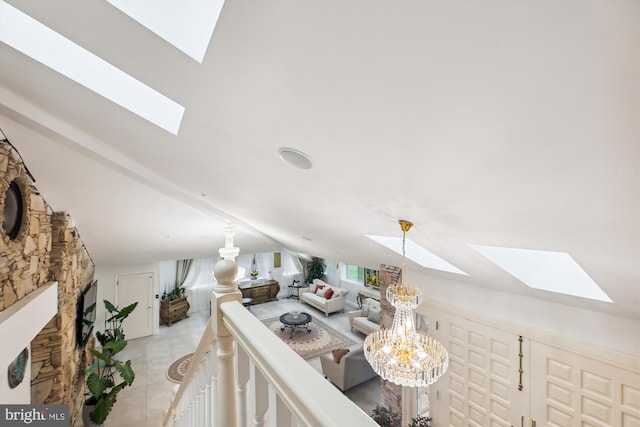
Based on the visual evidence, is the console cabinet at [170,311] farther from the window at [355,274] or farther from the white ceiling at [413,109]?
the white ceiling at [413,109]

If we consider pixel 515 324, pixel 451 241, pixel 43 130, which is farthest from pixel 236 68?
pixel 515 324

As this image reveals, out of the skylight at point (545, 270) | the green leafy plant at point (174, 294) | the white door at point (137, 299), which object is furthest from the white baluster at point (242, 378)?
the green leafy plant at point (174, 294)

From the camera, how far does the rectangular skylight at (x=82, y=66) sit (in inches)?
56.1

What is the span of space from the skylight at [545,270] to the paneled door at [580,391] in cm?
67

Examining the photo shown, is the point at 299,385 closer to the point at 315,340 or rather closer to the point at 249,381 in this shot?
the point at 249,381

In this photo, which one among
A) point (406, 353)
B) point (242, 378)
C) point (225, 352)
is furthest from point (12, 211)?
point (406, 353)

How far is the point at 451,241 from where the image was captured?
2.40 meters

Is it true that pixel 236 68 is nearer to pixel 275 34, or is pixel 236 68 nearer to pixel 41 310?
pixel 275 34

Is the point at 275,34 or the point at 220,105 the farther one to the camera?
the point at 220,105

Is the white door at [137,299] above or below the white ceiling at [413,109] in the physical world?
below

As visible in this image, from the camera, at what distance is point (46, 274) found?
352 cm

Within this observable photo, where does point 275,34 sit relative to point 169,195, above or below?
above

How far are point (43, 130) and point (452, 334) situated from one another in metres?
4.75

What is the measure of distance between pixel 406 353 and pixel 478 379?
154 cm
